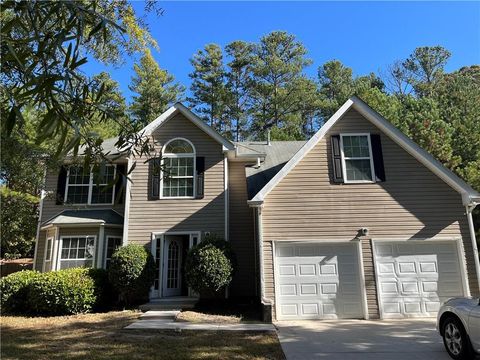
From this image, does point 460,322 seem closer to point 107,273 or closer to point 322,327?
point 322,327

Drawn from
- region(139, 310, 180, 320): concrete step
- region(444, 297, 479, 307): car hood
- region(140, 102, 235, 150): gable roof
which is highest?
region(140, 102, 235, 150): gable roof

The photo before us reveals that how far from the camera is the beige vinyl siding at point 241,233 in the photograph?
13.3 m

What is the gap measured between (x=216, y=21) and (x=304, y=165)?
4.70 meters

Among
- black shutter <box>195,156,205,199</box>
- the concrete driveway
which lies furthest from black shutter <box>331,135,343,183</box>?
black shutter <box>195,156,205,199</box>

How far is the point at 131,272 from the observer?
11430 mm

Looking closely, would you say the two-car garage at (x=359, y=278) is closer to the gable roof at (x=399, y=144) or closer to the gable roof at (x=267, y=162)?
the gable roof at (x=399, y=144)

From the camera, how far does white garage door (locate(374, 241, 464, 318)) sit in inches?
417

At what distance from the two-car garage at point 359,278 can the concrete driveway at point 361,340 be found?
442 mm

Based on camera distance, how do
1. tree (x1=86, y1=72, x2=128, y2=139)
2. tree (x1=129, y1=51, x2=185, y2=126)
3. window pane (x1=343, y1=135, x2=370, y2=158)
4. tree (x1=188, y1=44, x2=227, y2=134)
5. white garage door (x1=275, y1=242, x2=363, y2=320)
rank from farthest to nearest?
tree (x1=188, y1=44, x2=227, y2=134) < tree (x1=129, y1=51, x2=185, y2=126) < window pane (x1=343, y1=135, x2=370, y2=158) < white garage door (x1=275, y1=242, x2=363, y2=320) < tree (x1=86, y1=72, x2=128, y2=139)

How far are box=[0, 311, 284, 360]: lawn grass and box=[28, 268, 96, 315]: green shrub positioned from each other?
1.05m

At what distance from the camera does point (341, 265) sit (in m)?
10.9

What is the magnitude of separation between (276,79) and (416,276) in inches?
1002

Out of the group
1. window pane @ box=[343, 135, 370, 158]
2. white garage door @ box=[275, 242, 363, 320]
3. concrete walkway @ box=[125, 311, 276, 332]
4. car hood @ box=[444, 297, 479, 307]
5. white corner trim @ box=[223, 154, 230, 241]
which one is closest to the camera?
car hood @ box=[444, 297, 479, 307]

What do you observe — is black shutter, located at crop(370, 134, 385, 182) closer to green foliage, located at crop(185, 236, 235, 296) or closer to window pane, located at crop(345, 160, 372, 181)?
window pane, located at crop(345, 160, 372, 181)
